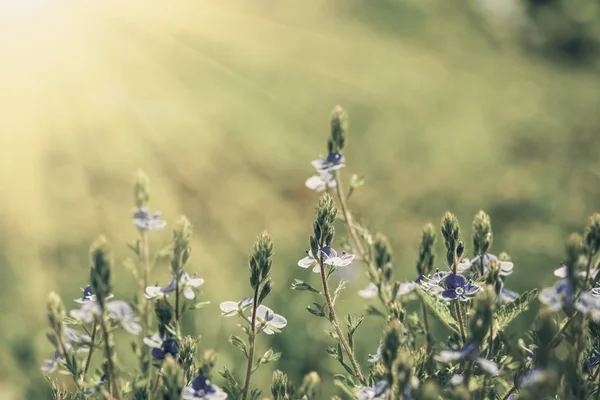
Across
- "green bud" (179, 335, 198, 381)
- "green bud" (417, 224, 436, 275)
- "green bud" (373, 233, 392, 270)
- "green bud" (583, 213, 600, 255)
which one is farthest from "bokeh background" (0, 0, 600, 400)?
"green bud" (583, 213, 600, 255)

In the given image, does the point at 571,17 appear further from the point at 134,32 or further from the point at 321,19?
the point at 134,32

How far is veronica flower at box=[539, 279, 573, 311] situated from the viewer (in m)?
0.97

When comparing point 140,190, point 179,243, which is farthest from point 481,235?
point 140,190

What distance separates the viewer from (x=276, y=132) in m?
4.84

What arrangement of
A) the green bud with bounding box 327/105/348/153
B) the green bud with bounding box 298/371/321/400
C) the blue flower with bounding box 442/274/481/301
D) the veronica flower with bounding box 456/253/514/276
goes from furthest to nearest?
the green bud with bounding box 327/105/348/153, the veronica flower with bounding box 456/253/514/276, the blue flower with bounding box 442/274/481/301, the green bud with bounding box 298/371/321/400

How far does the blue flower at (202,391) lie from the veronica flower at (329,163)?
55 centimetres

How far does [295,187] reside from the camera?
4027 mm

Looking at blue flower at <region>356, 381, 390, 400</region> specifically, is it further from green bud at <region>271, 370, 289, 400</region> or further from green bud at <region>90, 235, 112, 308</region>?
green bud at <region>90, 235, 112, 308</region>

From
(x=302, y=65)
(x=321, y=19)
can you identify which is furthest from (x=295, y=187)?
(x=321, y=19)

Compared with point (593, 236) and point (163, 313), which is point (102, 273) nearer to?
point (163, 313)

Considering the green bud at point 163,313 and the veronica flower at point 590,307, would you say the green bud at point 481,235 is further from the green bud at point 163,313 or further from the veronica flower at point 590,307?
the green bud at point 163,313

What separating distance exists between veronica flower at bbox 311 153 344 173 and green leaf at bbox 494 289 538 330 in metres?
0.44

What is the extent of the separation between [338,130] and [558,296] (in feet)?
2.13

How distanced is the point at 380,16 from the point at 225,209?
159 inches
